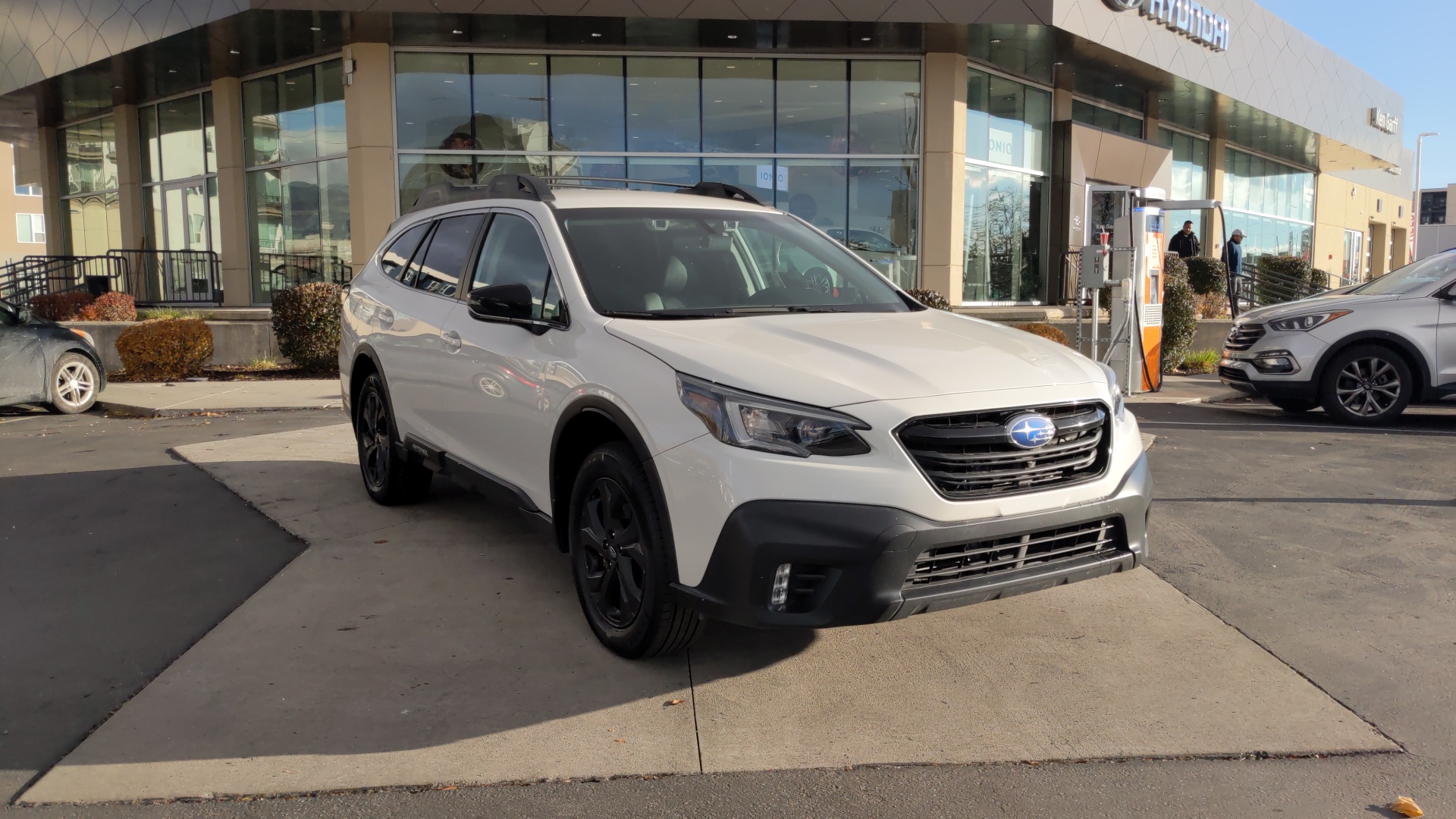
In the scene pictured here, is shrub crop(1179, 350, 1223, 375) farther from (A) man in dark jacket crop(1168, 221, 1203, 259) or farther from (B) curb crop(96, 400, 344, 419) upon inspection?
(B) curb crop(96, 400, 344, 419)

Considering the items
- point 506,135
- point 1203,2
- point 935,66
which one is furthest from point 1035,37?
point 506,135

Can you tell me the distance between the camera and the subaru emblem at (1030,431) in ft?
12.3

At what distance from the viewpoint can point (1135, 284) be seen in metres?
12.5

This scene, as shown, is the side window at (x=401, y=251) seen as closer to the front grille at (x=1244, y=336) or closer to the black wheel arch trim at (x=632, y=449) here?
the black wheel arch trim at (x=632, y=449)

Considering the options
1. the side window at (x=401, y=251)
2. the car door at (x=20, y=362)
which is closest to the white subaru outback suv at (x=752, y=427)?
the side window at (x=401, y=251)

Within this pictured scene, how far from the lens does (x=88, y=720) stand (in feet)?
12.7

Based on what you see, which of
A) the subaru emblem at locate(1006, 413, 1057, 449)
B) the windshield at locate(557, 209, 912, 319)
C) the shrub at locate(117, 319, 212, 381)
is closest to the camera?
the subaru emblem at locate(1006, 413, 1057, 449)

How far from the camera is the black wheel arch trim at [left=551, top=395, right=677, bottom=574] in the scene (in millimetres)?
3826

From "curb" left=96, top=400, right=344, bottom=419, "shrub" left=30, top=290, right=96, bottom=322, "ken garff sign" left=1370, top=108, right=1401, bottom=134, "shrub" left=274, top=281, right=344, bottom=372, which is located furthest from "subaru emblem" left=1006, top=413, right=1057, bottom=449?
"ken garff sign" left=1370, top=108, right=1401, bottom=134

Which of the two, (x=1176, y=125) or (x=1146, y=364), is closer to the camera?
(x=1146, y=364)

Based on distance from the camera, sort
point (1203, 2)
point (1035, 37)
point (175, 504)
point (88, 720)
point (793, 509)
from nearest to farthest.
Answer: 1. point (793, 509)
2. point (88, 720)
3. point (175, 504)
4. point (1035, 37)
5. point (1203, 2)

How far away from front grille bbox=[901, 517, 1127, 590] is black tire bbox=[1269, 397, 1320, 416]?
7.93 metres

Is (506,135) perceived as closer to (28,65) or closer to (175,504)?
(28,65)

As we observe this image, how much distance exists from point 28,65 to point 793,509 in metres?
23.7
